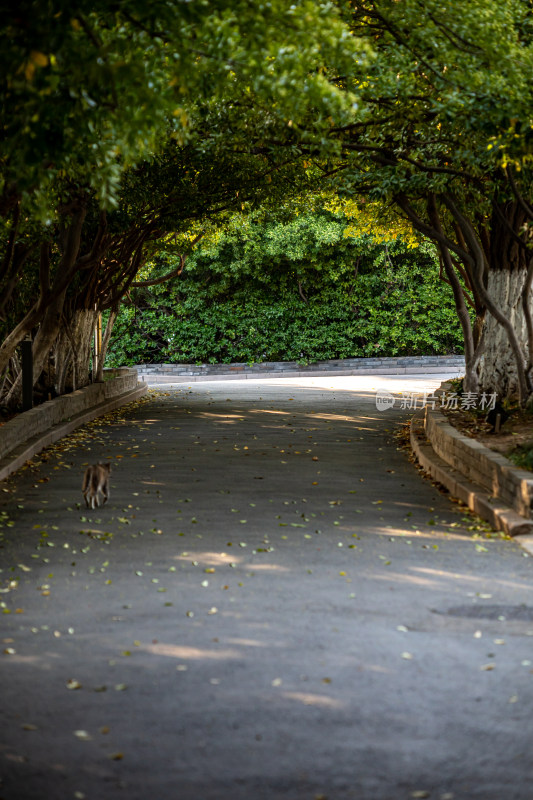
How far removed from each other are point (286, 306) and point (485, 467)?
2500 cm

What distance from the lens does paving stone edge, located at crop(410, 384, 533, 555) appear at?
8.34 m

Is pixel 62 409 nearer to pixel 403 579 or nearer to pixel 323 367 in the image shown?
pixel 403 579

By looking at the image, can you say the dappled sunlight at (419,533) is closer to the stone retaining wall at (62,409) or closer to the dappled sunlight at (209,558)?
the dappled sunlight at (209,558)

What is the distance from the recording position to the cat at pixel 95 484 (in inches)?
366

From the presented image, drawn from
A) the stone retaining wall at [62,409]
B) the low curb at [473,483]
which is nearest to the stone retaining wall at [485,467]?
the low curb at [473,483]

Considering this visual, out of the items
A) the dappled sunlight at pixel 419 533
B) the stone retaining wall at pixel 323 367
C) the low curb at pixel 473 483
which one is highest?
the stone retaining wall at pixel 323 367

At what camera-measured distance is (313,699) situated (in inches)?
180

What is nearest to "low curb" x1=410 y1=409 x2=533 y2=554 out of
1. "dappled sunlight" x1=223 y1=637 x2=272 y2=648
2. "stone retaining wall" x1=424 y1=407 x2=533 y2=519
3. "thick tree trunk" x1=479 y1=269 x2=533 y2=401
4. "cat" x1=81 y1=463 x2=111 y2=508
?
"stone retaining wall" x1=424 y1=407 x2=533 y2=519

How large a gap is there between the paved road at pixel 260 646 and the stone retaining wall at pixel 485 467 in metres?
0.47

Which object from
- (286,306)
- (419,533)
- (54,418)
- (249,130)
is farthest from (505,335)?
(286,306)

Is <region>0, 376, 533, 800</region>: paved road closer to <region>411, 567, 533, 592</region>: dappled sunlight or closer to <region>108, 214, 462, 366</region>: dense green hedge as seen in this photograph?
<region>411, 567, 533, 592</region>: dappled sunlight

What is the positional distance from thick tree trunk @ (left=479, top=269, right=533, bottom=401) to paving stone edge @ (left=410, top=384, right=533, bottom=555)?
147 centimetres

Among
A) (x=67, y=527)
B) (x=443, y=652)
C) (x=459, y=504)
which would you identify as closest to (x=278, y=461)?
(x=459, y=504)

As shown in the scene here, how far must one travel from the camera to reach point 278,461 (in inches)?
507
